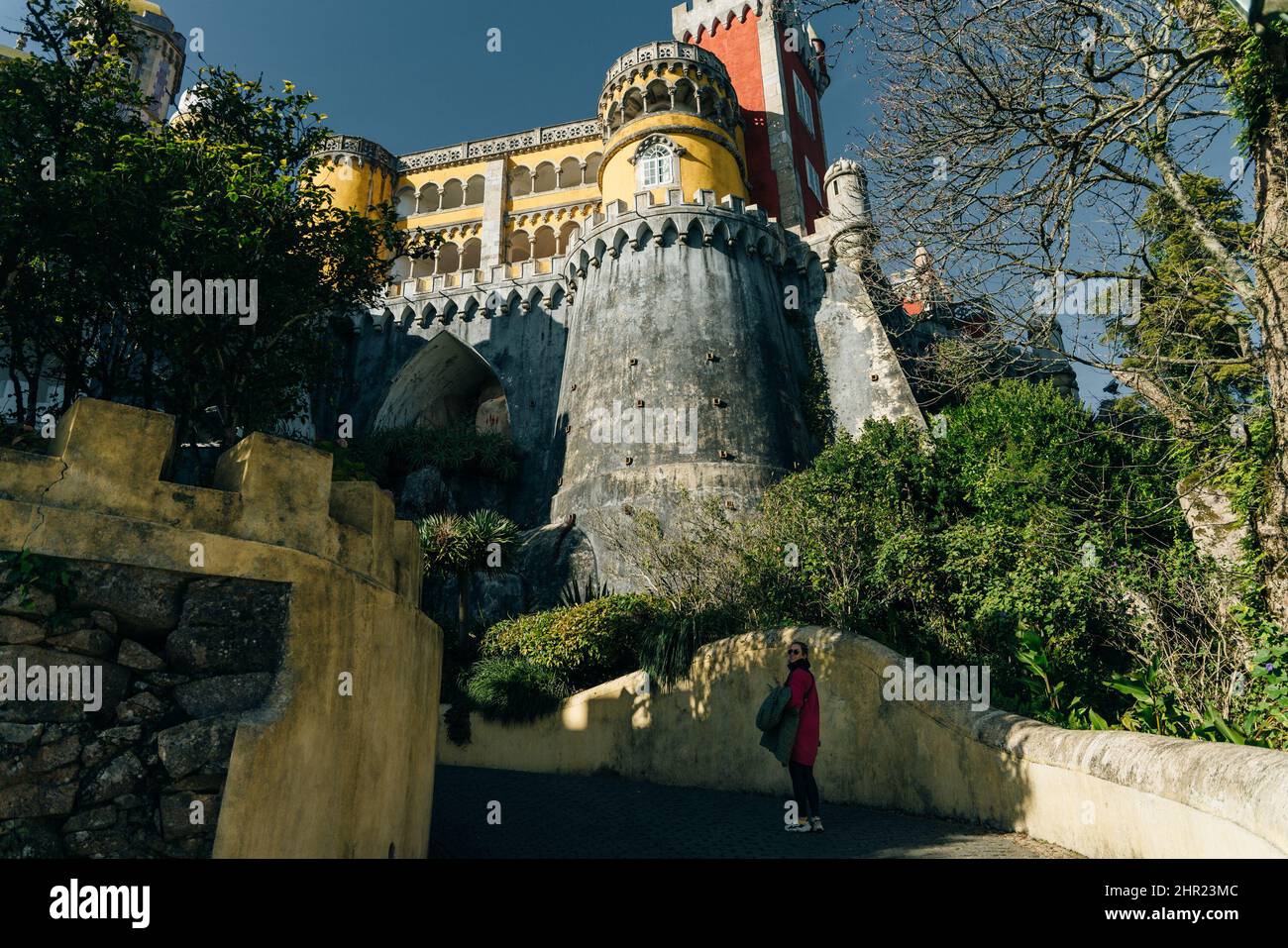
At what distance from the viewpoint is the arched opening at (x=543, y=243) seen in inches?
1561

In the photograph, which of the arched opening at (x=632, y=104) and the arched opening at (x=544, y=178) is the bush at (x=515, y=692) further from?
Answer: the arched opening at (x=544, y=178)

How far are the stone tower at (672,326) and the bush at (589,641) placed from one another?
449 cm

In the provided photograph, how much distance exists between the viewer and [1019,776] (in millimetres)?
7438

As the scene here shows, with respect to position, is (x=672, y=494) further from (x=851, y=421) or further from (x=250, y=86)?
(x=250, y=86)

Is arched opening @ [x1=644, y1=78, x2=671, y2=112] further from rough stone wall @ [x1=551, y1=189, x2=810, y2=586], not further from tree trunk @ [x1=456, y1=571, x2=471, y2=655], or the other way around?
tree trunk @ [x1=456, y1=571, x2=471, y2=655]

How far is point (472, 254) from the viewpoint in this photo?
132 feet

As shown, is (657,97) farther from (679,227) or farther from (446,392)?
(446,392)

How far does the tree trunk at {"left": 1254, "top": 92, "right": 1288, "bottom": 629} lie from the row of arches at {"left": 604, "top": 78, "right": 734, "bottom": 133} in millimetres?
23981

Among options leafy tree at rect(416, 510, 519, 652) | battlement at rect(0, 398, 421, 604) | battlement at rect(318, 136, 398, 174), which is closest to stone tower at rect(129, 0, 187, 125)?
battlement at rect(318, 136, 398, 174)

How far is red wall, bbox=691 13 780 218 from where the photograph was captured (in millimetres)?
33906

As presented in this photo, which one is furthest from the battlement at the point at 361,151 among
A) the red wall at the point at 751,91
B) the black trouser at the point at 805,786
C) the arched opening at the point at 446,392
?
the black trouser at the point at 805,786

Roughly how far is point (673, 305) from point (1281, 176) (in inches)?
705

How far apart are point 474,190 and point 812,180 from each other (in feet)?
58.3
